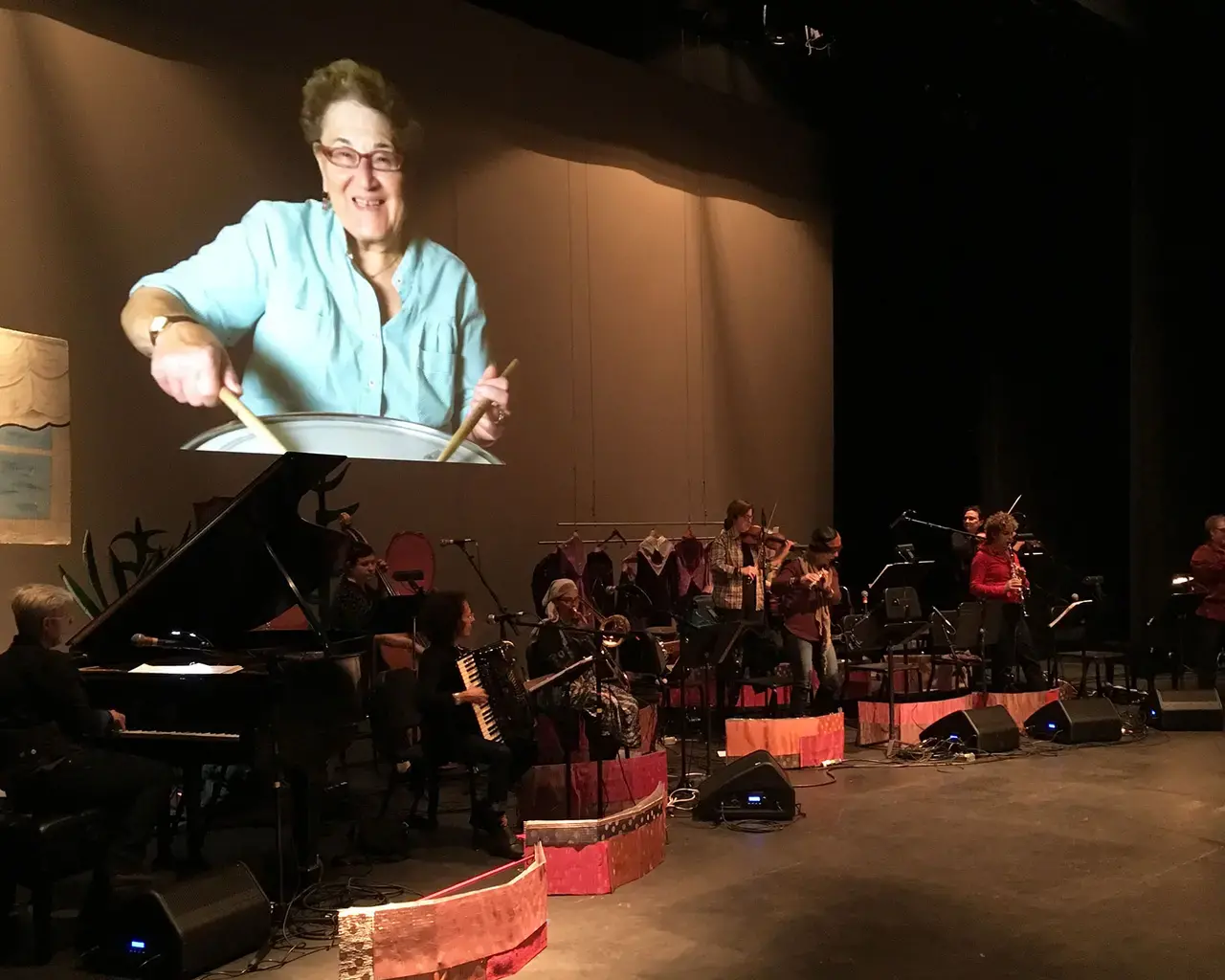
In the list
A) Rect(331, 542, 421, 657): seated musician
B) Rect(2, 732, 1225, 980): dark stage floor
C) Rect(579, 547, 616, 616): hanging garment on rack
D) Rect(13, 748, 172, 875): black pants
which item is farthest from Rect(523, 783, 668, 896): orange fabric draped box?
Rect(579, 547, 616, 616): hanging garment on rack

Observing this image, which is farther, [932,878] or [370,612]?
[370,612]

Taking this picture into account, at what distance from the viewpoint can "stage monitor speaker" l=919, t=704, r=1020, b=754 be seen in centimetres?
725

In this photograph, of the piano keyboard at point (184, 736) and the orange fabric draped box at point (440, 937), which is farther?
the piano keyboard at point (184, 736)

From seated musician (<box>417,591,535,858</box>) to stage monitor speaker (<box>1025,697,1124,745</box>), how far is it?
4.23 metres

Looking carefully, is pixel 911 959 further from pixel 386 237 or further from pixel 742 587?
pixel 386 237

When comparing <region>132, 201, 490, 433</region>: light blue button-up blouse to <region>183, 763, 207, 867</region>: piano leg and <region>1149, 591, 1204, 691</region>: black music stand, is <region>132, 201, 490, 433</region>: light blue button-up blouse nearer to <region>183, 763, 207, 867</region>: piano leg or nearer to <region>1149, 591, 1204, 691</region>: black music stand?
<region>183, 763, 207, 867</region>: piano leg

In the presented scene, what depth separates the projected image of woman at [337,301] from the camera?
288 inches

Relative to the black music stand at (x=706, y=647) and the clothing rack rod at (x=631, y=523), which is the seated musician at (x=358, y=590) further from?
the clothing rack rod at (x=631, y=523)

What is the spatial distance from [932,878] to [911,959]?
97 cm

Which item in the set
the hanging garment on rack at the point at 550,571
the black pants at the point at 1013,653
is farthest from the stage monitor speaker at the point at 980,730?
the hanging garment on rack at the point at 550,571

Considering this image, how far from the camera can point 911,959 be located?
3887mm

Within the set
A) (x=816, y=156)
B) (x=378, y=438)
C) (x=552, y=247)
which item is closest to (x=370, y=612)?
(x=378, y=438)

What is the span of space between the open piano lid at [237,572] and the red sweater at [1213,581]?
6.70 m

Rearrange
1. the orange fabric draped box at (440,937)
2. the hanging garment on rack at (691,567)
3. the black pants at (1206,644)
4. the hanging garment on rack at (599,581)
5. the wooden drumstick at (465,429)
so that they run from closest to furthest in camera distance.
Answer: the orange fabric draped box at (440,937)
the black pants at (1206,644)
the wooden drumstick at (465,429)
the hanging garment on rack at (599,581)
the hanging garment on rack at (691,567)
